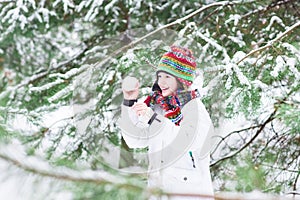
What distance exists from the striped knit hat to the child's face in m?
0.01

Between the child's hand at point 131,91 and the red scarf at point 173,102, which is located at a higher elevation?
the child's hand at point 131,91

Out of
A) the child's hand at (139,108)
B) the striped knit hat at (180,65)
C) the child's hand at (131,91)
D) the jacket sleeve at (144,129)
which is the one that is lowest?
the jacket sleeve at (144,129)

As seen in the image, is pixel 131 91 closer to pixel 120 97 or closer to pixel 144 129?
pixel 144 129

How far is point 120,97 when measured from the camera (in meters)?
1.19

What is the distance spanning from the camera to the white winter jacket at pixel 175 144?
982mm

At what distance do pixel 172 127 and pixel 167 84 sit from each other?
92 millimetres

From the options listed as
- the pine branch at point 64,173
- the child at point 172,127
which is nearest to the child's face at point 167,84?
the child at point 172,127

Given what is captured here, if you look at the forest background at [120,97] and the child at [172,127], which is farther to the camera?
the child at [172,127]

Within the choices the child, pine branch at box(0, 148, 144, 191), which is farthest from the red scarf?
pine branch at box(0, 148, 144, 191)

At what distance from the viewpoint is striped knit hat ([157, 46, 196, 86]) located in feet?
3.29

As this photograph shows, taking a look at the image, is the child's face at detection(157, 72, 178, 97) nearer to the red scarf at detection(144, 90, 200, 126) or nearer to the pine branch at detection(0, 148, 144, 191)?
the red scarf at detection(144, 90, 200, 126)

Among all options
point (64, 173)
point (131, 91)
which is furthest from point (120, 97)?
point (64, 173)

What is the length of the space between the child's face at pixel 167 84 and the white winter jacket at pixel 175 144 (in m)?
0.05

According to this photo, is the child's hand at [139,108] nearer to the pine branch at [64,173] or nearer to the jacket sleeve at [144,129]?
the jacket sleeve at [144,129]
